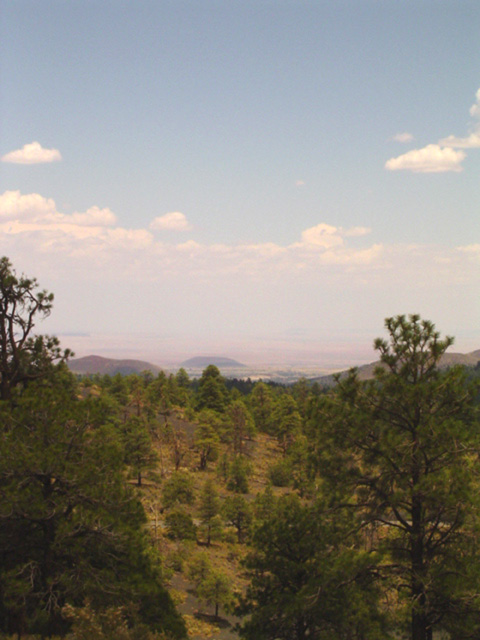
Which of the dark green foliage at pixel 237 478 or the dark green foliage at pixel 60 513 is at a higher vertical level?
the dark green foliage at pixel 60 513

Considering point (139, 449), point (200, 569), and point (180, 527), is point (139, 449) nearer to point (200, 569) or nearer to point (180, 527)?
point (180, 527)

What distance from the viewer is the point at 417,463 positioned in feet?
40.9

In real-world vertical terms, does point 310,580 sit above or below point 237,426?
above

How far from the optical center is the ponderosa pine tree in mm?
11773

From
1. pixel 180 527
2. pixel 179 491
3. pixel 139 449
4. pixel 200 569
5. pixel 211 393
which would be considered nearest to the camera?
pixel 200 569

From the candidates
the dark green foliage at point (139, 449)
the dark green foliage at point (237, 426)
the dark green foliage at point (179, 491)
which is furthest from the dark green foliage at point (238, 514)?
the dark green foliage at point (237, 426)

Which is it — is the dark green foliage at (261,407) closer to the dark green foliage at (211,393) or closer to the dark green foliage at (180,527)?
the dark green foliage at (211,393)

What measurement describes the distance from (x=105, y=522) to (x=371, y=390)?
7.61 metres

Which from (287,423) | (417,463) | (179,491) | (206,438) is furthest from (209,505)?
(287,423)

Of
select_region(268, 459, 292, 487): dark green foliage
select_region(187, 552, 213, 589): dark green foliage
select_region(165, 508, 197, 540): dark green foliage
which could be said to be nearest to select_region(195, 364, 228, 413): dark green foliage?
select_region(268, 459, 292, 487): dark green foliage

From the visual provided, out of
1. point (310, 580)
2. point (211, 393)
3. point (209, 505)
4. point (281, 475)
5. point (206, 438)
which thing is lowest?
point (281, 475)

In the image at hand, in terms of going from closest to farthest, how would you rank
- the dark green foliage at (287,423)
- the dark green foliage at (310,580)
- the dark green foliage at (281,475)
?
the dark green foliage at (310,580) < the dark green foliage at (281,475) < the dark green foliage at (287,423)

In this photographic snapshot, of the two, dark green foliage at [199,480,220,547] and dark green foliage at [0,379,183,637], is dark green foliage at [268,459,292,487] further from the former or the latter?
dark green foliage at [0,379,183,637]

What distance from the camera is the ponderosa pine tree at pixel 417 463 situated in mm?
11773
